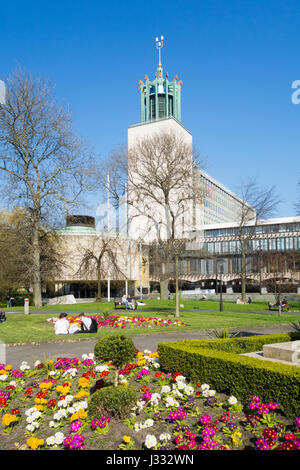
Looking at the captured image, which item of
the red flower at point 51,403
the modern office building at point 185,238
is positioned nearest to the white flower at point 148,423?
the red flower at point 51,403

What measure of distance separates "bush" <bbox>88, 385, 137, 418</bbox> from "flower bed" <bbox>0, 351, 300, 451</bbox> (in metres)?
0.09

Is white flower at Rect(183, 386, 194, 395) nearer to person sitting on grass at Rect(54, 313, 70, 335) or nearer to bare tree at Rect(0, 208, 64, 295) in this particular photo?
person sitting on grass at Rect(54, 313, 70, 335)

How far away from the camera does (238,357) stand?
709 cm

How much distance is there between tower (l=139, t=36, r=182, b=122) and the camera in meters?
102

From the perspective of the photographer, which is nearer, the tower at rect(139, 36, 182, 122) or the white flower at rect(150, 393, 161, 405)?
the white flower at rect(150, 393, 161, 405)

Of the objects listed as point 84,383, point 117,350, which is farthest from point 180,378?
point 84,383

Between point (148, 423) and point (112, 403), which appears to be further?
point (112, 403)

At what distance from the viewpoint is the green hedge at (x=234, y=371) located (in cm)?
571

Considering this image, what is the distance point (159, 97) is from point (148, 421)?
347 feet

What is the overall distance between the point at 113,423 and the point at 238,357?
2.55m

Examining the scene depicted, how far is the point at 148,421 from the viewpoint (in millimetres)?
5508

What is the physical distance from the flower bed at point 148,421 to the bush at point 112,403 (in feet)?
0.28

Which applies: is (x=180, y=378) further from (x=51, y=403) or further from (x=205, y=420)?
(x=51, y=403)

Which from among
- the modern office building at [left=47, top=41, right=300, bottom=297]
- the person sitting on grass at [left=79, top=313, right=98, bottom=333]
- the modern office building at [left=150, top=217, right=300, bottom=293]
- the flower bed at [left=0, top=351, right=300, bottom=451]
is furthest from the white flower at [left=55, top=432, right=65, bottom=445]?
the modern office building at [left=150, top=217, right=300, bottom=293]
